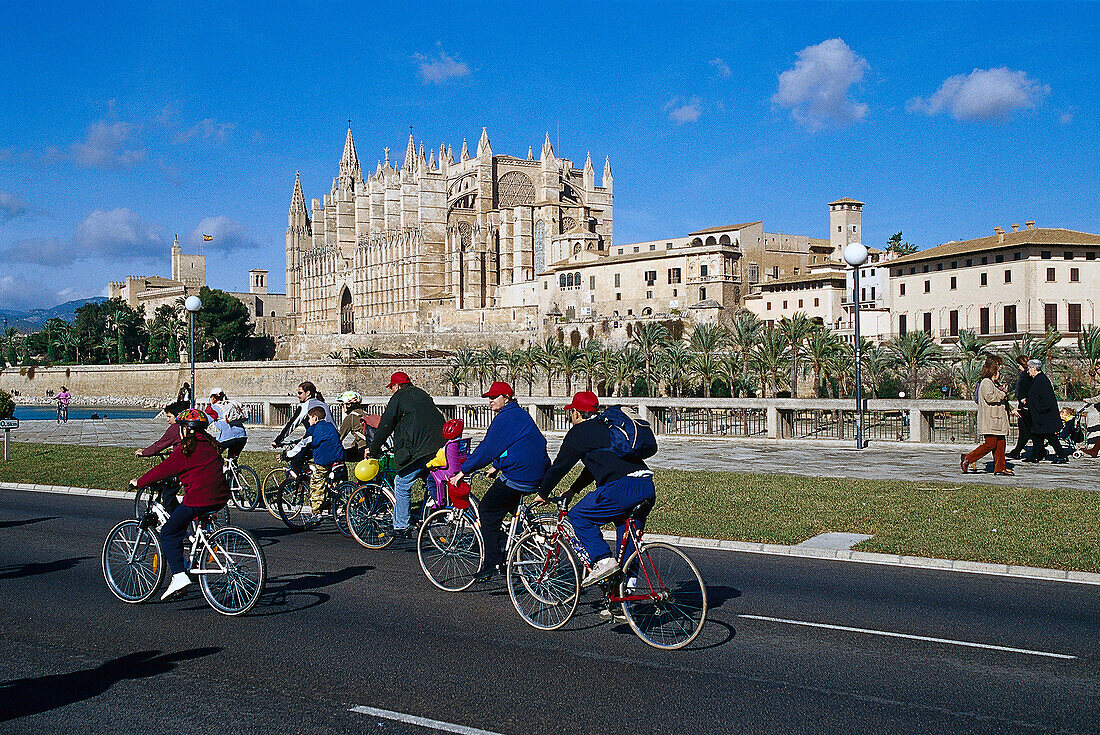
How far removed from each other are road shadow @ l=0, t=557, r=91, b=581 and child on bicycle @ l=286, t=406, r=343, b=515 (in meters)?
2.87

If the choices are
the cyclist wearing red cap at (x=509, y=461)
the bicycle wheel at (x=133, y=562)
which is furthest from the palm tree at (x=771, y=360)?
the bicycle wheel at (x=133, y=562)

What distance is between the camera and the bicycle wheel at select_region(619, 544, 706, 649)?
7.18 metres

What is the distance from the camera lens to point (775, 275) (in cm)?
9694

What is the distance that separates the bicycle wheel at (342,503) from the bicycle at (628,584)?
14.6ft

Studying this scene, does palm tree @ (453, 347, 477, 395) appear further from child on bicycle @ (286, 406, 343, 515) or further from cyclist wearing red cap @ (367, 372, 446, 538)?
cyclist wearing red cap @ (367, 372, 446, 538)

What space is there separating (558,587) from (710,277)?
85.7m

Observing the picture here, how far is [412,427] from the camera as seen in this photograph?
35.8ft

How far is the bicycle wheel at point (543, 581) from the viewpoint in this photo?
7.82 metres

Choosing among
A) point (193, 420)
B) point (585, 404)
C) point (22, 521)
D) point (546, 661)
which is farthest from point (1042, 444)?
point (22, 521)

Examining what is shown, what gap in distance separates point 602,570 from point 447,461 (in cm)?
330

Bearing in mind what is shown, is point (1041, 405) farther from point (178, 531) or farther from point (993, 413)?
point (178, 531)

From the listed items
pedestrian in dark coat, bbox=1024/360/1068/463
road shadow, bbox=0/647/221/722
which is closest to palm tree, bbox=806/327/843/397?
pedestrian in dark coat, bbox=1024/360/1068/463

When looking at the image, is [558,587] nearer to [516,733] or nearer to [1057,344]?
[516,733]

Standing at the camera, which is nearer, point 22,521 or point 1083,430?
point 22,521
